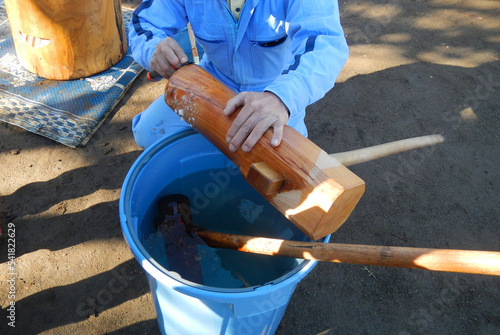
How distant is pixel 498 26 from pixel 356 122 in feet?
7.66

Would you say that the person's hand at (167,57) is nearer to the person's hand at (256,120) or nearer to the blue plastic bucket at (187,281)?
the blue plastic bucket at (187,281)

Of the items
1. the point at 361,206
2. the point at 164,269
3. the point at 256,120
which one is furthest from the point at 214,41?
the point at 361,206

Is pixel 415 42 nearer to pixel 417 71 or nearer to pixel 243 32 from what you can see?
pixel 417 71

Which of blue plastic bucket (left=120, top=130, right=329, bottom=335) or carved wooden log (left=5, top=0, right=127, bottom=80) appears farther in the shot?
carved wooden log (left=5, top=0, right=127, bottom=80)

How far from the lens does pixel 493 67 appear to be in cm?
Result: 360

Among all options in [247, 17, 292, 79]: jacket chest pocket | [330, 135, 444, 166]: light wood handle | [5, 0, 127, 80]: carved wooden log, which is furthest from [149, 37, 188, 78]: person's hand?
[5, 0, 127, 80]: carved wooden log

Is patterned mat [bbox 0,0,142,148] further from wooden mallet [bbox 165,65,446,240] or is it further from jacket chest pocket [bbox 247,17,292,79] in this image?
wooden mallet [bbox 165,65,446,240]

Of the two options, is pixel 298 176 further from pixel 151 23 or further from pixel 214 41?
pixel 151 23

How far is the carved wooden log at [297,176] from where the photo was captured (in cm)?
110

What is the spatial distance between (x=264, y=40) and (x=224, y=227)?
0.94m

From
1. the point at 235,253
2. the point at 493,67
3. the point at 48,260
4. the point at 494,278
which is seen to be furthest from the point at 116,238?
the point at 493,67

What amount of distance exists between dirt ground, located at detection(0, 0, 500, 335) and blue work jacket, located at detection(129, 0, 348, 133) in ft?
3.41

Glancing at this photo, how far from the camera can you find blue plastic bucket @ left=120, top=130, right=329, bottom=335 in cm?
115

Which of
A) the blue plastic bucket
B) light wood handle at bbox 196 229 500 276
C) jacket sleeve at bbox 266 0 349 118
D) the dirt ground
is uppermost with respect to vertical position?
jacket sleeve at bbox 266 0 349 118
